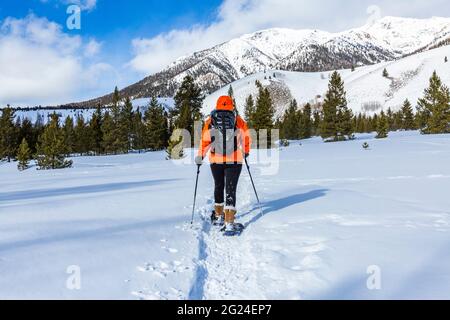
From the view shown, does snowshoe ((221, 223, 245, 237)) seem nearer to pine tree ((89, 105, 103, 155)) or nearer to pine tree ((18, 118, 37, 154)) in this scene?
pine tree ((89, 105, 103, 155))

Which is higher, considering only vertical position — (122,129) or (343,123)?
(122,129)

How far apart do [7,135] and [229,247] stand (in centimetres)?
6043

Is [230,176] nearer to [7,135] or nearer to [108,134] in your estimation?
[108,134]

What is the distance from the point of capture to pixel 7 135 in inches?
2179

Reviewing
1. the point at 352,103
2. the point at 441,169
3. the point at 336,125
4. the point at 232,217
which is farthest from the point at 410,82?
the point at 232,217

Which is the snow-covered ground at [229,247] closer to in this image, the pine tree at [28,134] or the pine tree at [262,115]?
the pine tree at [262,115]

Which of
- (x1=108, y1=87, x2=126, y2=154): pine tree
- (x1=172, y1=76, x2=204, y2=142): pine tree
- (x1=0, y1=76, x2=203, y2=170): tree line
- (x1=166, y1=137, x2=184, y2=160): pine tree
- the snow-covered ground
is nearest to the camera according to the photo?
the snow-covered ground

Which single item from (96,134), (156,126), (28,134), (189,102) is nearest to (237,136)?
(189,102)

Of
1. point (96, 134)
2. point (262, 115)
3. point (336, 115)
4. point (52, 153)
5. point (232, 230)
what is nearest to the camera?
point (232, 230)

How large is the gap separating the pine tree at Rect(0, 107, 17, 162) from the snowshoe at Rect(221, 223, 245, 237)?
58.2 meters

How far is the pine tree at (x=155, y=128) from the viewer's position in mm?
52375

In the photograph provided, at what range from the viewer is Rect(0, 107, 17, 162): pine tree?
54.6m

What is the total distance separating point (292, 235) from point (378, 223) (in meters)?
1.69

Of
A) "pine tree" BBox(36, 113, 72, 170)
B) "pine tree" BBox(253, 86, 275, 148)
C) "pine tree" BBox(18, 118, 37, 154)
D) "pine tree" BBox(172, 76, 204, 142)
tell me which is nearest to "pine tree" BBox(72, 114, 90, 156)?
"pine tree" BBox(18, 118, 37, 154)
